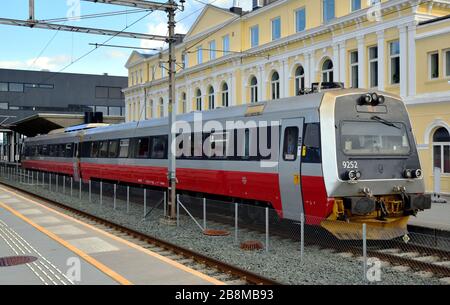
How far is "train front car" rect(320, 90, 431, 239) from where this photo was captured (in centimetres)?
1083

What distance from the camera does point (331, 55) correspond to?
94.7ft

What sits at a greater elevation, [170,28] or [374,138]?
[170,28]

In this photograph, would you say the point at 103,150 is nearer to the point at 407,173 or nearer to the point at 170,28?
the point at 170,28

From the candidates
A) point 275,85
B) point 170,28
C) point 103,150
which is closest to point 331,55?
point 275,85

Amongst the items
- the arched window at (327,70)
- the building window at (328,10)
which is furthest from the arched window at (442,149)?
the building window at (328,10)

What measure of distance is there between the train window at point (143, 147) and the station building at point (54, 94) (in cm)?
5887

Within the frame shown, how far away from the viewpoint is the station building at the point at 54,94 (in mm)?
80562

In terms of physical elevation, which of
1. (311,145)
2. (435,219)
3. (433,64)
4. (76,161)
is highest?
(433,64)

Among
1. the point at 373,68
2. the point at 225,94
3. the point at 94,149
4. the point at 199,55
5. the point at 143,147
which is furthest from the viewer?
the point at 199,55

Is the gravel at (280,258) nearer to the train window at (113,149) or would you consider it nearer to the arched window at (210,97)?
the train window at (113,149)

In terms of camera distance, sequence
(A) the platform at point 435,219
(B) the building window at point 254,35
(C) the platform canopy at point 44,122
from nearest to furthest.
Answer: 1. (A) the platform at point 435,219
2. (B) the building window at point 254,35
3. (C) the platform canopy at point 44,122

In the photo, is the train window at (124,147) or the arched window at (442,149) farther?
the train window at (124,147)

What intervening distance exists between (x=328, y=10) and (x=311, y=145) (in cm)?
2012

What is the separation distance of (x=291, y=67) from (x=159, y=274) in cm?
2517
